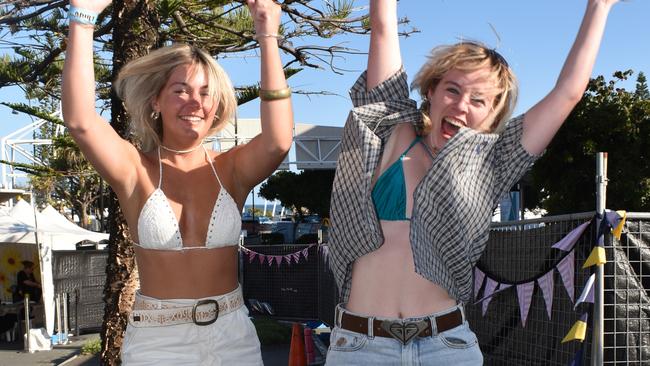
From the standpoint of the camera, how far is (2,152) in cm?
1719

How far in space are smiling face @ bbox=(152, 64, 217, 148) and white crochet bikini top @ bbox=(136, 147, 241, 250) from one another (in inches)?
7.7

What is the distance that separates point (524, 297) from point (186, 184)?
327 cm

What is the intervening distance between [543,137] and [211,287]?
125 centimetres

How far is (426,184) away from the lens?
2160 millimetres

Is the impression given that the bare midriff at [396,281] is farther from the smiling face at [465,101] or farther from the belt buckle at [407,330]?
the smiling face at [465,101]

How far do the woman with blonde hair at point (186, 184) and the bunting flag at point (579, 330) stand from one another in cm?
233

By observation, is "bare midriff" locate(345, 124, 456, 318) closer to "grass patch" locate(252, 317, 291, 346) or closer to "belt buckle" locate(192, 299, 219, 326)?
"belt buckle" locate(192, 299, 219, 326)

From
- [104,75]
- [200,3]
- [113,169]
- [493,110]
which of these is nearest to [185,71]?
[113,169]

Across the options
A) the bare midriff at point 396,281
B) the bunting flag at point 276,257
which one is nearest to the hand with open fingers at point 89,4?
the bare midriff at point 396,281

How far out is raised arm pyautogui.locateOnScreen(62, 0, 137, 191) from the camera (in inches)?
86.4

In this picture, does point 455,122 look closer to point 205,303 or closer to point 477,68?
point 477,68

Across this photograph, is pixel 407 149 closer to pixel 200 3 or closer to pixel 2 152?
pixel 200 3

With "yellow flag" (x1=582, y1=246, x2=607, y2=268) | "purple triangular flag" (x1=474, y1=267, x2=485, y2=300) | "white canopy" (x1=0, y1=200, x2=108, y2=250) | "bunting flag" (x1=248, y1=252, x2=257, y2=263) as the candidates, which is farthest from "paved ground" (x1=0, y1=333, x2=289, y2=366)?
"yellow flag" (x1=582, y1=246, x2=607, y2=268)

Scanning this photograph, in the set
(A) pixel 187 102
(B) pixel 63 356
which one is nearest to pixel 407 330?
(A) pixel 187 102
